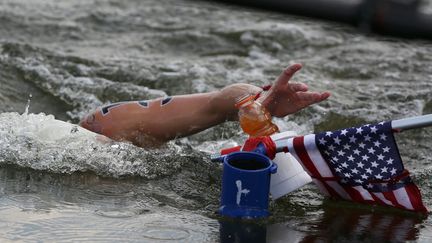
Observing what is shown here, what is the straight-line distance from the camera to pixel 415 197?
3.66 m

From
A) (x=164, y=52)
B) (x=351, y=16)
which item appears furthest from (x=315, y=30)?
(x=351, y=16)

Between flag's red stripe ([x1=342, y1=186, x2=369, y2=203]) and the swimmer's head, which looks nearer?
flag's red stripe ([x1=342, y1=186, x2=369, y2=203])

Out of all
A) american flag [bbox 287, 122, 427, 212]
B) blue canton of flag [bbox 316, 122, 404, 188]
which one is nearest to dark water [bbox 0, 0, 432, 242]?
american flag [bbox 287, 122, 427, 212]

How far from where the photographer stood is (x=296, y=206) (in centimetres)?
388

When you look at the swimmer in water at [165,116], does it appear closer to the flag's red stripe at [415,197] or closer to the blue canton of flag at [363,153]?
the blue canton of flag at [363,153]

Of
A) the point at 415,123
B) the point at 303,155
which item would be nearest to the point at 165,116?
the point at 303,155

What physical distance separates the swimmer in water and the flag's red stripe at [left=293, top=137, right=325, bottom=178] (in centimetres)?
47

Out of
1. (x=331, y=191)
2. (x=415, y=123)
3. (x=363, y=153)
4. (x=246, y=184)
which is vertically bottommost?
(x=331, y=191)

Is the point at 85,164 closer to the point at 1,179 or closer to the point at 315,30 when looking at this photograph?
the point at 1,179

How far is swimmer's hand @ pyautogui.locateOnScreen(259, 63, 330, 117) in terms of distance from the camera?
385cm

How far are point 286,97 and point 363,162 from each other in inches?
20.7

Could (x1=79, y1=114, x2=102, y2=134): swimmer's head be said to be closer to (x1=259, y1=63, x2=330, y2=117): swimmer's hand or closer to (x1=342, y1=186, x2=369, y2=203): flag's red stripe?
(x1=259, y1=63, x2=330, y2=117): swimmer's hand

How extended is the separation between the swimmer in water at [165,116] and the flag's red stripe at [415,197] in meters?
0.87

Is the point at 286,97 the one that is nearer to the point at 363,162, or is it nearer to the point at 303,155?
the point at 303,155
